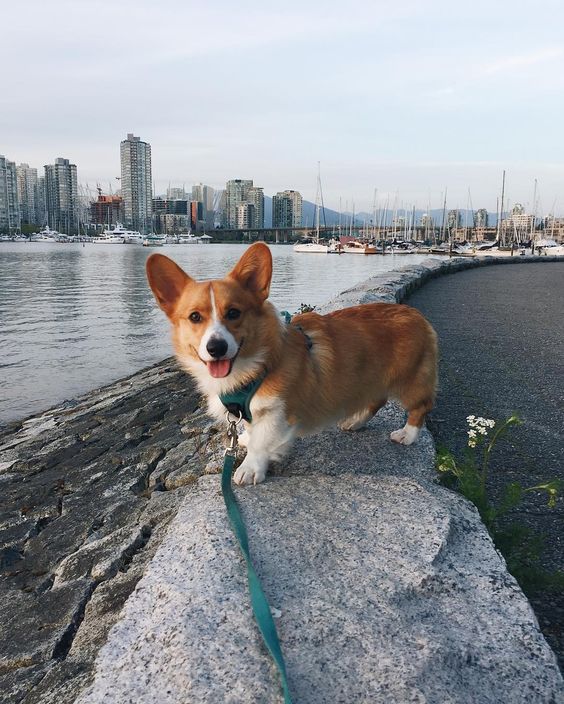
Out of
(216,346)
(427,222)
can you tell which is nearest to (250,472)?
(216,346)

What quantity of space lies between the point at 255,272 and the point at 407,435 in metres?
1.40

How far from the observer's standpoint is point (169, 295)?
3.02 metres

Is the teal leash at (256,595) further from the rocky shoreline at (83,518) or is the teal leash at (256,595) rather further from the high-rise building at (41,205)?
the high-rise building at (41,205)

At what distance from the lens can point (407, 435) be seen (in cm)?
351

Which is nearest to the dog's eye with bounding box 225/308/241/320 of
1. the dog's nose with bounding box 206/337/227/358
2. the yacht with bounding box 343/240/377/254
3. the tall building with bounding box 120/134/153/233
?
the dog's nose with bounding box 206/337/227/358

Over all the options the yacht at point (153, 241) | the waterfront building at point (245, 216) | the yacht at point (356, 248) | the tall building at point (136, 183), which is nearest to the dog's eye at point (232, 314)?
the yacht at point (356, 248)

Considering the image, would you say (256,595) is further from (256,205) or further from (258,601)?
(256,205)

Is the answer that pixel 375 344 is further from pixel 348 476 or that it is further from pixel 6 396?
pixel 6 396

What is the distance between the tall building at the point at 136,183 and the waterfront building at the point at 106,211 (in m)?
1.70

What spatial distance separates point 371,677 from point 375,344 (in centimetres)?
204

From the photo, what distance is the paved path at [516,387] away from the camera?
3.04m

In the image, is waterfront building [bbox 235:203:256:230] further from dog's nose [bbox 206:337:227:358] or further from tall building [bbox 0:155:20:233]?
dog's nose [bbox 206:337:227:358]

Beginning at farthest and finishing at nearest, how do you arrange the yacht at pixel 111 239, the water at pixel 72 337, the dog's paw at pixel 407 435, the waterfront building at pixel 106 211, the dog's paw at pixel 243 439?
the waterfront building at pixel 106 211
the yacht at pixel 111 239
the water at pixel 72 337
the dog's paw at pixel 407 435
the dog's paw at pixel 243 439

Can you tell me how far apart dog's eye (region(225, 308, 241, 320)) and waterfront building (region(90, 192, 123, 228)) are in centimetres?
14154
